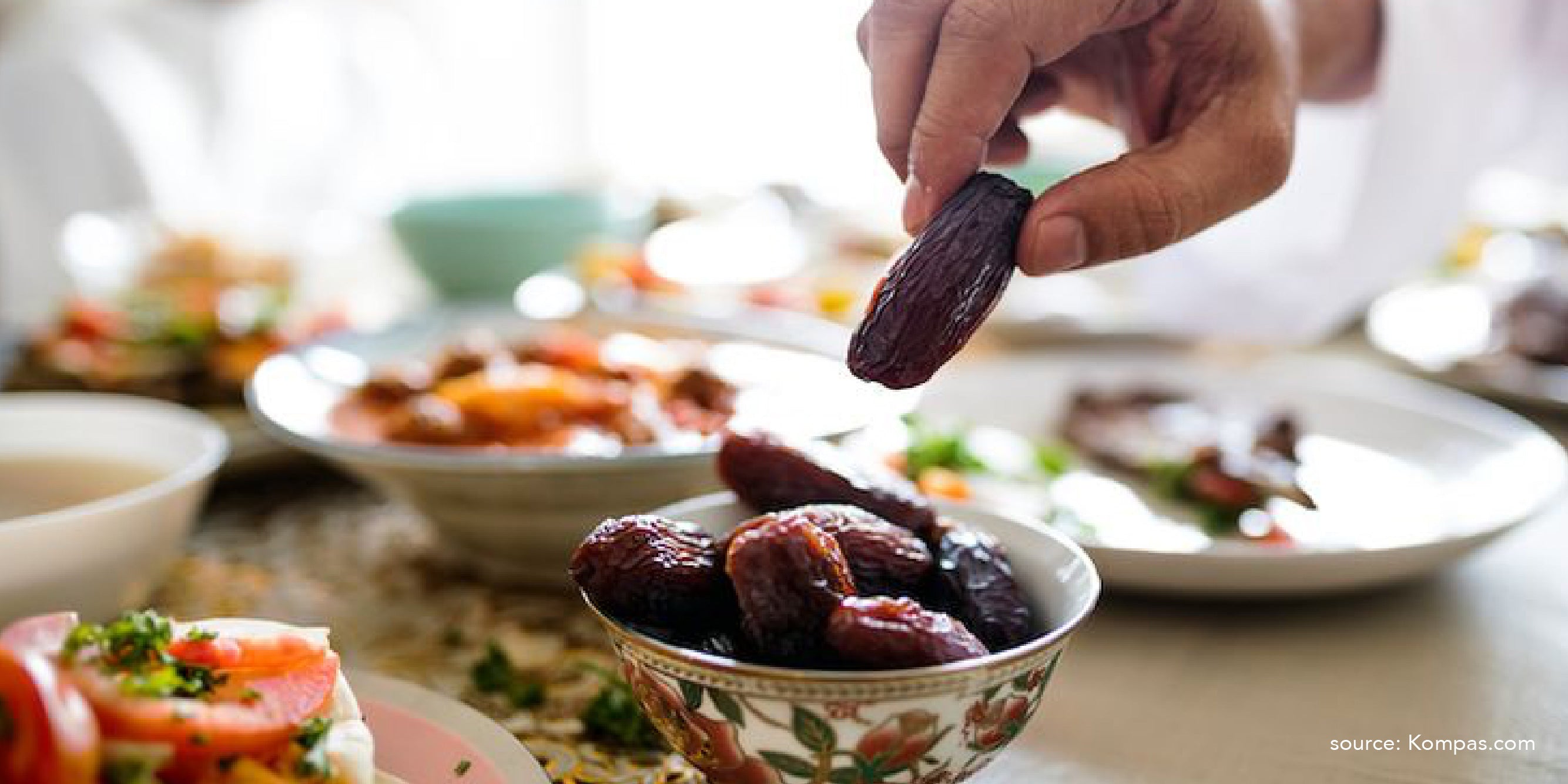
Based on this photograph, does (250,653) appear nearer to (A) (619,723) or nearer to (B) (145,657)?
(B) (145,657)

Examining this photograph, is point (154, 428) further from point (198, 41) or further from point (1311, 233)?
point (198, 41)

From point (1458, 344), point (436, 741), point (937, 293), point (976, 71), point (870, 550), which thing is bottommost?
point (1458, 344)

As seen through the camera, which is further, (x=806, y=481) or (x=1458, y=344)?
(x=1458, y=344)

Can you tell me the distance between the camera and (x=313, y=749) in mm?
624

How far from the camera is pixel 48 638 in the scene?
2.05 feet

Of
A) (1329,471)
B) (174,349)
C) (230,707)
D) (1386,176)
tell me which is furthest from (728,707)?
(1386,176)

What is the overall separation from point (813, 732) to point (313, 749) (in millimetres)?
233

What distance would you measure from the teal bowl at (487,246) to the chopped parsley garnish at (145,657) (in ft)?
3.87

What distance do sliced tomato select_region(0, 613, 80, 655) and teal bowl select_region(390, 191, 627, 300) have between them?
1.19 meters

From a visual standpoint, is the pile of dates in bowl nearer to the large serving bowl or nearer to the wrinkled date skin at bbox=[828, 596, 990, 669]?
the wrinkled date skin at bbox=[828, 596, 990, 669]

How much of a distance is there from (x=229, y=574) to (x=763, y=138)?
4567 millimetres

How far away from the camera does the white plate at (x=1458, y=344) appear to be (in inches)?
61.7

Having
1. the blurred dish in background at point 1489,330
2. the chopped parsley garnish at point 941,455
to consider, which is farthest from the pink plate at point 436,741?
the blurred dish in background at point 1489,330

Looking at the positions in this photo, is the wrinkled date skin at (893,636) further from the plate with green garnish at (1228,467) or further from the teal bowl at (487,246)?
the teal bowl at (487,246)
